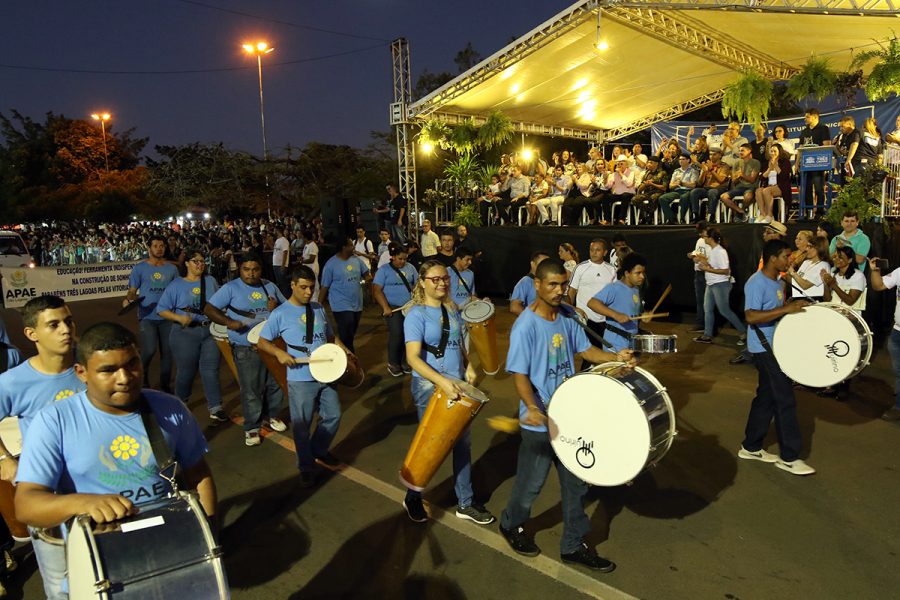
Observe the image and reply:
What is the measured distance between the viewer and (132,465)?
8.53 ft

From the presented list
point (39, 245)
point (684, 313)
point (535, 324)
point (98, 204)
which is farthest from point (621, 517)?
point (98, 204)

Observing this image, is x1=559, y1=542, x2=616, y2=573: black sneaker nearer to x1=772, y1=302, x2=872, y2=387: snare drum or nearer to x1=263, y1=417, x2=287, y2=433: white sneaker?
x1=772, y1=302, x2=872, y2=387: snare drum

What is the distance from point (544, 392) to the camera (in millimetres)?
4074

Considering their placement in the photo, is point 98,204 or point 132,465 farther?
point 98,204

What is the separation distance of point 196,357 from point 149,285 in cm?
137

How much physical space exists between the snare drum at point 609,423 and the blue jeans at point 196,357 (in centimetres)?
470

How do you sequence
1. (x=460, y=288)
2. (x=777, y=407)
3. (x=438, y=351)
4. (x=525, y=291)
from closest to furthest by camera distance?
(x=438, y=351) → (x=777, y=407) → (x=525, y=291) → (x=460, y=288)

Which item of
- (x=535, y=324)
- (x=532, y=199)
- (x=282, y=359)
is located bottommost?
(x=282, y=359)

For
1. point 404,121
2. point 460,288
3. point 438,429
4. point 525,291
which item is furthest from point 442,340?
point 404,121

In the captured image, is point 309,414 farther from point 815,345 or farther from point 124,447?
point 815,345

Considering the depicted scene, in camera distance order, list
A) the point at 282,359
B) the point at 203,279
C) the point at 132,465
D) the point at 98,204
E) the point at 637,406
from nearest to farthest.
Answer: the point at 132,465, the point at 637,406, the point at 282,359, the point at 203,279, the point at 98,204

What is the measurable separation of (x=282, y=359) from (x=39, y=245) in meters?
29.5

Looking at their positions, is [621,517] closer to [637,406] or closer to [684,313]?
[637,406]

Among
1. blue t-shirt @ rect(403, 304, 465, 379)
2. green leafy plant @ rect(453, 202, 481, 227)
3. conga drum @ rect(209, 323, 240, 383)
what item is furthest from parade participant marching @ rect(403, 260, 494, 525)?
green leafy plant @ rect(453, 202, 481, 227)
